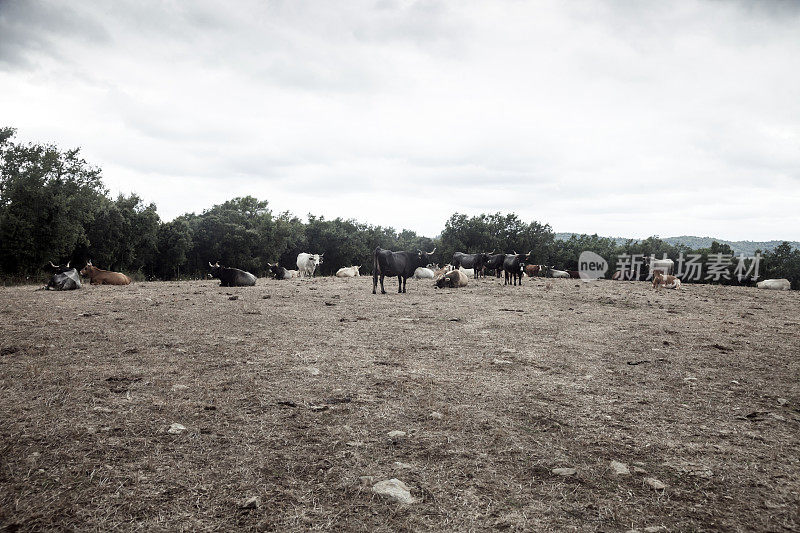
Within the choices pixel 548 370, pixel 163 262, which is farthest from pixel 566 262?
pixel 548 370

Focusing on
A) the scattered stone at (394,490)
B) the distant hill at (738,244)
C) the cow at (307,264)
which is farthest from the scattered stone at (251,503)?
the distant hill at (738,244)

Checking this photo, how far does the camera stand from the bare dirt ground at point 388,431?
Answer: 261 centimetres

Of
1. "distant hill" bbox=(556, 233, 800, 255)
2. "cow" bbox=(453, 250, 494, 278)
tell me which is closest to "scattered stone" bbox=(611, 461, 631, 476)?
"cow" bbox=(453, 250, 494, 278)

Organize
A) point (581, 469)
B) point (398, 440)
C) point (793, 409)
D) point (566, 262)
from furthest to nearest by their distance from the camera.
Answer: point (566, 262), point (793, 409), point (398, 440), point (581, 469)

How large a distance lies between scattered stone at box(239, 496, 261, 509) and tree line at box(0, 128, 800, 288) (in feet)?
83.7

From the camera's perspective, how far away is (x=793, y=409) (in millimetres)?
4426

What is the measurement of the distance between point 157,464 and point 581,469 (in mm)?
3247

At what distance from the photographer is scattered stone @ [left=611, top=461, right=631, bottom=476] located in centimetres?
310

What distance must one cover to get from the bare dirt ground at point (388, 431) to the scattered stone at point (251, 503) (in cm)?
1

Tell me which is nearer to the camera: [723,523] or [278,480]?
[723,523]

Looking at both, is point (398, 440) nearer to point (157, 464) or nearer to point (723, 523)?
point (157, 464)

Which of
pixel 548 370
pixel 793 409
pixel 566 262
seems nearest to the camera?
pixel 793 409

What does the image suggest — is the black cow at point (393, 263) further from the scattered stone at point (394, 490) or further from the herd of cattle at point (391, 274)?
the scattered stone at point (394, 490)
